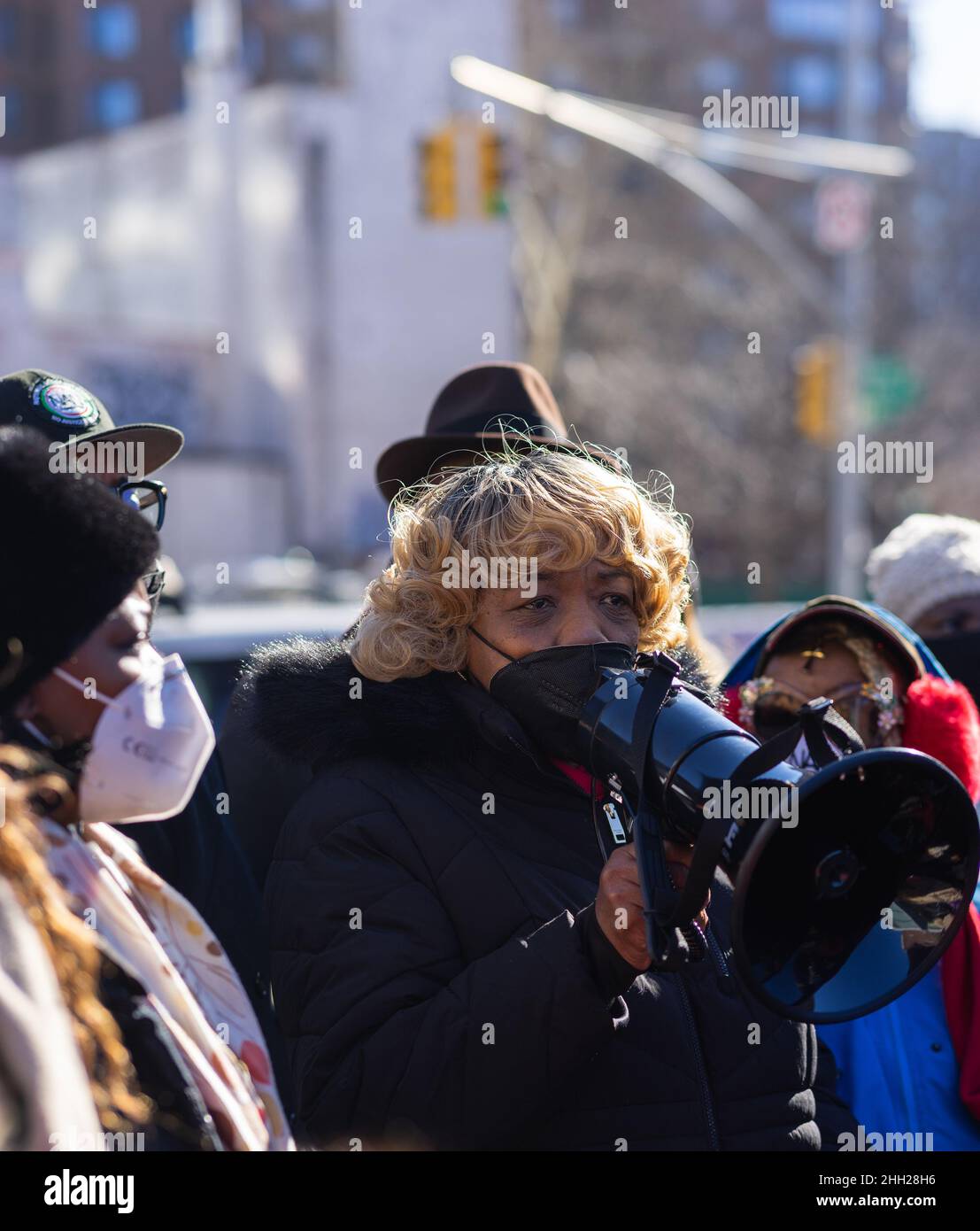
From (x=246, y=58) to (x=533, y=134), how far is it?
9.07 meters

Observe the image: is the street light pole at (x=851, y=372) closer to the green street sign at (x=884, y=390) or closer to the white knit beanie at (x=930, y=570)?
the green street sign at (x=884, y=390)

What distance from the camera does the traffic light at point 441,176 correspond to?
1190 cm

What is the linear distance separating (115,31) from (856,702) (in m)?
42.6

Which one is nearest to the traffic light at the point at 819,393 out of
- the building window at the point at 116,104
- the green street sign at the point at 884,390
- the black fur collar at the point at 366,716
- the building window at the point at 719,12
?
the green street sign at the point at 884,390

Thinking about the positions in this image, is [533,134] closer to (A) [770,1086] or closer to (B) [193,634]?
(B) [193,634]

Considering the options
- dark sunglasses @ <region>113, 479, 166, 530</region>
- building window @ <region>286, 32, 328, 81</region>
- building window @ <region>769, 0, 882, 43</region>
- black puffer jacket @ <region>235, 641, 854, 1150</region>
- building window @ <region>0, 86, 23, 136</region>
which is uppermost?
building window @ <region>769, 0, 882, 43</region>

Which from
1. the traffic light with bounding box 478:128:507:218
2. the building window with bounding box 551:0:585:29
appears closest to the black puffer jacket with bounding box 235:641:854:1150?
the traffic light with bounding box 478:128:507:218

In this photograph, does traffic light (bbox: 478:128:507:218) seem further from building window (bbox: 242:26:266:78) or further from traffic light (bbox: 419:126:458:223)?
building window (bbox: 242:26:266:78)

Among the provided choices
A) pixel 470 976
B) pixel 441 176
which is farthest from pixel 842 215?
pixel 470 976

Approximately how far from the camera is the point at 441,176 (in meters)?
12.0

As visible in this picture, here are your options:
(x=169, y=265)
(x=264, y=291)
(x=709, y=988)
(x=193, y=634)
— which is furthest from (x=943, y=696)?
(x=169, y=265)

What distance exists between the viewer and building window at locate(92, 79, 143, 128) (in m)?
41.5

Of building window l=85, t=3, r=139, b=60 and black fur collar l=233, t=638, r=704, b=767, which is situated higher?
building window l=85, t=3, r=139, b=60

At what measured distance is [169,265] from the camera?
101ft
